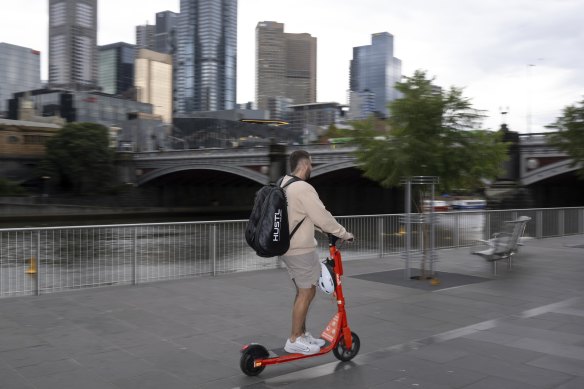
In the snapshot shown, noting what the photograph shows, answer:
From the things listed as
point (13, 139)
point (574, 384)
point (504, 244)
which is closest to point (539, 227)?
point (504, 244)

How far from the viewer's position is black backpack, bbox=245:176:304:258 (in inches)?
181

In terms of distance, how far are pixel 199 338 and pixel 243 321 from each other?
855 mm

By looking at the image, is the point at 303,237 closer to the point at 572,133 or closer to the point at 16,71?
the point at 572,133

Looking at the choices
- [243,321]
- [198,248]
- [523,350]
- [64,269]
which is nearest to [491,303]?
[523,350]

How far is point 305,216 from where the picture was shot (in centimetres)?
483

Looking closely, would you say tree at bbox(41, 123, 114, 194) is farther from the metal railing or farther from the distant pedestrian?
the distant pedestrian

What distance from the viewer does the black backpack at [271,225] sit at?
459 cm

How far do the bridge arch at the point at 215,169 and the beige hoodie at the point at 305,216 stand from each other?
45256mm

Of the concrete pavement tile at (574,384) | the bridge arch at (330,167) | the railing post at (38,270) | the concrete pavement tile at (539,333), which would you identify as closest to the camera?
the concrete pavement tile at (574,384)

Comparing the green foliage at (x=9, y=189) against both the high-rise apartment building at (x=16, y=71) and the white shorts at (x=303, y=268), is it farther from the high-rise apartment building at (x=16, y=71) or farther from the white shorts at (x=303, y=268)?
the high-rise apartment building at (x=16, y=71)

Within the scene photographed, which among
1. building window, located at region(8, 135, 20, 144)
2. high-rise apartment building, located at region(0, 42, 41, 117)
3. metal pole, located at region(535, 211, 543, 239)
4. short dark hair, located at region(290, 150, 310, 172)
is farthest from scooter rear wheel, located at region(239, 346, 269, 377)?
high-rise apartment building, located at region(0, 42, 41, 117)

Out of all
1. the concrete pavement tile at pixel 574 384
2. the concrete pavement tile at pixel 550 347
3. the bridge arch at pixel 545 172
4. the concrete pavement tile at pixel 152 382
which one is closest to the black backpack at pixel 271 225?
the concrete pavement tile at pixel 152 382

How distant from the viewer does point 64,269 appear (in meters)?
8.81

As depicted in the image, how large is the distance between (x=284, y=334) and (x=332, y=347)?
1.19 meters
